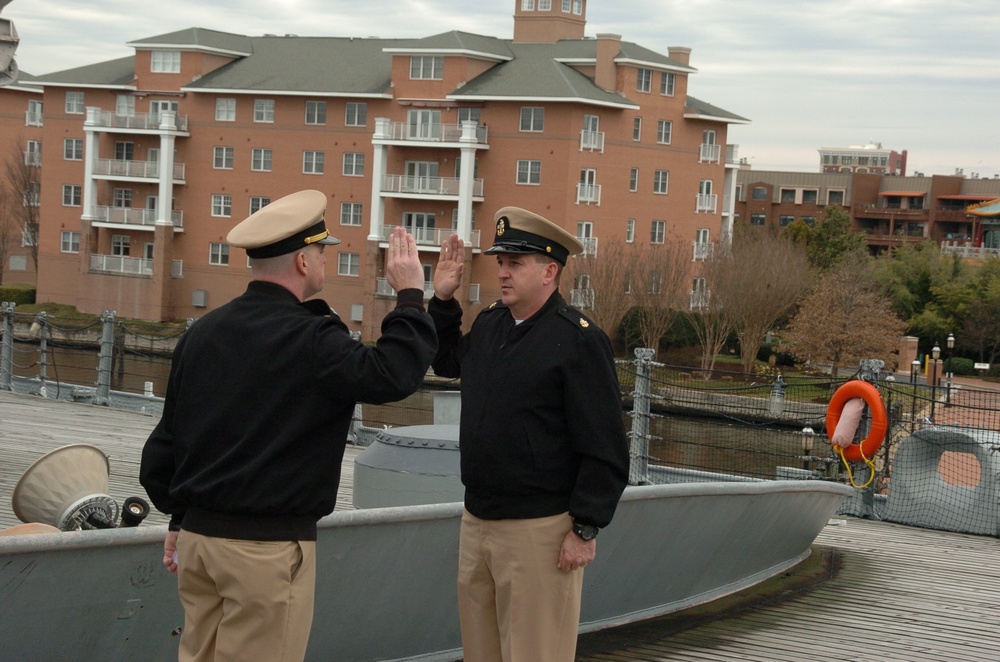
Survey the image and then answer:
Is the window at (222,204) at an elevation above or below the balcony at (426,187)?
below

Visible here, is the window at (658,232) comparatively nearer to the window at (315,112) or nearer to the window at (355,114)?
the window at (355,114)

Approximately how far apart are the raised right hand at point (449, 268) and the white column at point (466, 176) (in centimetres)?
4727

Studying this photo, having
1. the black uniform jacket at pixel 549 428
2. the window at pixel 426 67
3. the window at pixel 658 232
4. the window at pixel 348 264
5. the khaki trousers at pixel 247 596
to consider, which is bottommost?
the khaki trousers at pixel 247 596

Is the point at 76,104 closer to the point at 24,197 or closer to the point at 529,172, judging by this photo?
the point at 24,197

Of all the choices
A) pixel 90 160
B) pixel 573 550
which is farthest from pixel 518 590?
pixel 90 160

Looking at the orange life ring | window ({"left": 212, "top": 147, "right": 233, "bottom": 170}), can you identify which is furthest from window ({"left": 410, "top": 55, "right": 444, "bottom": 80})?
the orange life ring

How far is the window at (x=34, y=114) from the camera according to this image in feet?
229

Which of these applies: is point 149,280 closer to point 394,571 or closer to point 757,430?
point 757,430

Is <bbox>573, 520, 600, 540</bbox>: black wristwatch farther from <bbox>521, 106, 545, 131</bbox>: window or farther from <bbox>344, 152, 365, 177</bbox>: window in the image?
<bbox>344, 152, 365, 177</bbox>: window

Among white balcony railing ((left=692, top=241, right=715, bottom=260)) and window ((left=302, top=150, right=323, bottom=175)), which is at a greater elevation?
window ((left=302, top=150, right=323, bottom=175))

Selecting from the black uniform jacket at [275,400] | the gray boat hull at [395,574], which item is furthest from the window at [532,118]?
the black uniform jacket at [275,400]

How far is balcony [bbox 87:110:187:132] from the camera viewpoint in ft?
185

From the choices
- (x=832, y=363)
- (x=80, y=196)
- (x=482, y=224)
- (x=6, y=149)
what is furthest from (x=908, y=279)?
(x=6, y=149)

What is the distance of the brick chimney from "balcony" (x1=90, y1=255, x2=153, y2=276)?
21936mm
